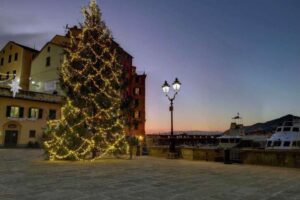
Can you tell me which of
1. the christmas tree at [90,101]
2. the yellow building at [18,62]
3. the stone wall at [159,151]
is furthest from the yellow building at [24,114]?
the christmas tree at [90,101]

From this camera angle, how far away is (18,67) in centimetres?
4809

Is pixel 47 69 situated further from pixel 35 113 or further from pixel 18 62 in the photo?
pixel 35 113

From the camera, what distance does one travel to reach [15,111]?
122 ft

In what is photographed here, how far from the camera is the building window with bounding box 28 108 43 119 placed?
38.8 meters

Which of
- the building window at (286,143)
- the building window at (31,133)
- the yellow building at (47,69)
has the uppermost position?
the yellow building at (47,69)

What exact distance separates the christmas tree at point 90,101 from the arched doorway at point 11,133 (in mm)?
21865

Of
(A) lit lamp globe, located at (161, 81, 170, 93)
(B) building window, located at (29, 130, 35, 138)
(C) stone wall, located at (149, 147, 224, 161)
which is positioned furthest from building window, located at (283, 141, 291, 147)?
(B) building window, located at (29, 130, 35, 138)

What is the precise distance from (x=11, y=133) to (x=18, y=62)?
1610cm

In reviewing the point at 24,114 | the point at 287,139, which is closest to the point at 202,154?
the point at 287,139

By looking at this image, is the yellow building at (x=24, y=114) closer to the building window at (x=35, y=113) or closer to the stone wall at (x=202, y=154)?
the building window at (x=35, y=113)

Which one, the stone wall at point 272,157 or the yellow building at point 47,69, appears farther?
the yellow building at point 47,69

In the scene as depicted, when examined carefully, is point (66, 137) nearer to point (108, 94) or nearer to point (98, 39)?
point (108, 94)

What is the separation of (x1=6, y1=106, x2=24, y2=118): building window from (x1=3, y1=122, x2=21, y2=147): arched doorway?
103cm

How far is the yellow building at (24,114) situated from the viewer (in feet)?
118
